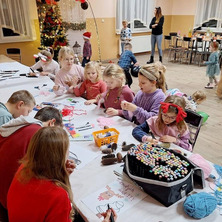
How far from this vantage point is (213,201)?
106 centimetres

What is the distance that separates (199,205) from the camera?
40.8 inches

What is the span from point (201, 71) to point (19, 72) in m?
5.17

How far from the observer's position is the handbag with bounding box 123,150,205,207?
1.07 metres

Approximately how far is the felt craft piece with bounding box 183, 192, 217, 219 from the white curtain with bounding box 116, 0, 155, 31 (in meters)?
7.73

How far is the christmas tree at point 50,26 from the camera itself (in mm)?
5992

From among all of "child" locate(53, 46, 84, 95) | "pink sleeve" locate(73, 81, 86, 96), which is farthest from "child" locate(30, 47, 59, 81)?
"pink sleeve" locate(73, 81, 86, 96)

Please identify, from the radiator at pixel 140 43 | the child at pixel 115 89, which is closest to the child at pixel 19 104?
the child at pixel 115 89

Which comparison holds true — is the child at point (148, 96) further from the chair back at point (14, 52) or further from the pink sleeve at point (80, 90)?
the chair back at point (14, 52)

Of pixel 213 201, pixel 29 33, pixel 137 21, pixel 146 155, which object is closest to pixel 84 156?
pixel 146 155

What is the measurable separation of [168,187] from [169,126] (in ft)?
2.27

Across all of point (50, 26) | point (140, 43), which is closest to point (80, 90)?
point (50, 26)

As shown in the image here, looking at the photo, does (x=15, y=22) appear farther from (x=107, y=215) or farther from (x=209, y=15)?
(x=209, y=15)

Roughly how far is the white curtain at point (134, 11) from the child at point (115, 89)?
6.23 metres

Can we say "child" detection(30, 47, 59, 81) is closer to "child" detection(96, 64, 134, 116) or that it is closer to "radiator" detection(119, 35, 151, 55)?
"child" detection(96, 64, 134, 116)
